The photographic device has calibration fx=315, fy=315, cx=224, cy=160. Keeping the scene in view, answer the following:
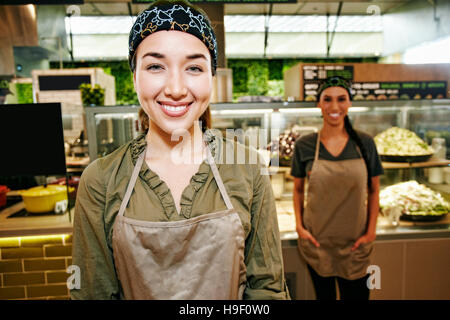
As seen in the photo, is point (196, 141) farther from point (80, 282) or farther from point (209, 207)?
point (80, 282)

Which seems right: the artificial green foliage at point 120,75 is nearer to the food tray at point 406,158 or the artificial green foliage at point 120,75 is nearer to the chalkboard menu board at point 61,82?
the chalkboard menu board at point 61,82

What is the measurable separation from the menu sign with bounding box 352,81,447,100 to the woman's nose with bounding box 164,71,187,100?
6.19 ft

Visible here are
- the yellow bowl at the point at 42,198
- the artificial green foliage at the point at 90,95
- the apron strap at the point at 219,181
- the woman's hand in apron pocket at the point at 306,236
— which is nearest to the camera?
the apron strap at the point at 219,181

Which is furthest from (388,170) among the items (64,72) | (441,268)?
(64,72)

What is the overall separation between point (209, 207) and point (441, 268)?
7.15 ft

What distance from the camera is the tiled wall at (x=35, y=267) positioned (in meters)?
2.16

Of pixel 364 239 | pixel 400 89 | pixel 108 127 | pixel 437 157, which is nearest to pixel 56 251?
pixel 108 127

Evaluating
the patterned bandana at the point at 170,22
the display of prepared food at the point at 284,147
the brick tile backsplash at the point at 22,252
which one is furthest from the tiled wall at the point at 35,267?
the patterned bandana at the point at 170,22

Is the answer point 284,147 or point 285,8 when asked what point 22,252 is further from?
point 285,8

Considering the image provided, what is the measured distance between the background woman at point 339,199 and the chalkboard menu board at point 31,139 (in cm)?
156

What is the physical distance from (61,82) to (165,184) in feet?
12.3

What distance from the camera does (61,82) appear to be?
13.4 ft

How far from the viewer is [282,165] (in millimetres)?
2410

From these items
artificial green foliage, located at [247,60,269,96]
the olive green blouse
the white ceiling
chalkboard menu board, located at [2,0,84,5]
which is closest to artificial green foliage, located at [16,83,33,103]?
the white ceiling
